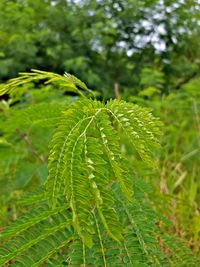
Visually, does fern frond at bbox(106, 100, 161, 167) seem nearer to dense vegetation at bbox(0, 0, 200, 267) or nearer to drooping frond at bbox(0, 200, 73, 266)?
dense vegetation at bbox(0, 0, 200, 267)

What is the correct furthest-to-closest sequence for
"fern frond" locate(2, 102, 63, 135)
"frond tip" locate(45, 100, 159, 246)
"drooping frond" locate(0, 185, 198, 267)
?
1. "fern frond" locate(2, 102, 63, 135)
2. "drooping frond" locate(0, 185, 198, 267)
3. "frond tip" locate(45, 100, 159, 246)

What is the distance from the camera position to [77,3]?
7.23 m

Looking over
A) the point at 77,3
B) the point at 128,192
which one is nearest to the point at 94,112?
the point at 128,192

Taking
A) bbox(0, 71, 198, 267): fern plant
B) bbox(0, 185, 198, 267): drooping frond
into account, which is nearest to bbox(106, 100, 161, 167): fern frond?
bbox(0, 71, 198, 267): fern plant

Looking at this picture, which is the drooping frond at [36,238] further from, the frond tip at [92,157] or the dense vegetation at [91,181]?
the frond tip at [92,157]

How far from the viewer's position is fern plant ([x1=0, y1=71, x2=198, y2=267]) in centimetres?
57

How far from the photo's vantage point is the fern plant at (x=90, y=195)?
57 centimetres

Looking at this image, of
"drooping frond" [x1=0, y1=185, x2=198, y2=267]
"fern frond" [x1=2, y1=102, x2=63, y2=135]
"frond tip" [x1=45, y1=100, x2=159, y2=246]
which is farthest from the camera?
"fern frond" [x1=2, y1=102, x2=63, y2=135]

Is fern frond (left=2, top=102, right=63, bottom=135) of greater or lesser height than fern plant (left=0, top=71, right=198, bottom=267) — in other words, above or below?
above

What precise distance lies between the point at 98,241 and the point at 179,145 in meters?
2.47

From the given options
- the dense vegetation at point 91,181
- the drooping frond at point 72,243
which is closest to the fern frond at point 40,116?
the dense vegetation at point 91,181

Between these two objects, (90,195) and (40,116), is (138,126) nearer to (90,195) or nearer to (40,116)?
(90,195)

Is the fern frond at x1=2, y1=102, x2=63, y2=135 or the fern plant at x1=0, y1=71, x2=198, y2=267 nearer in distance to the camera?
the fern plant at x1=0, y1=71, x2=198, y2=267

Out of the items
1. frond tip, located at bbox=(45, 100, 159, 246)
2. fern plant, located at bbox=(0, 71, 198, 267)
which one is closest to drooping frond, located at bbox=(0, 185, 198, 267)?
fern plant, located at bbox=(0, 71, 198, 267)
